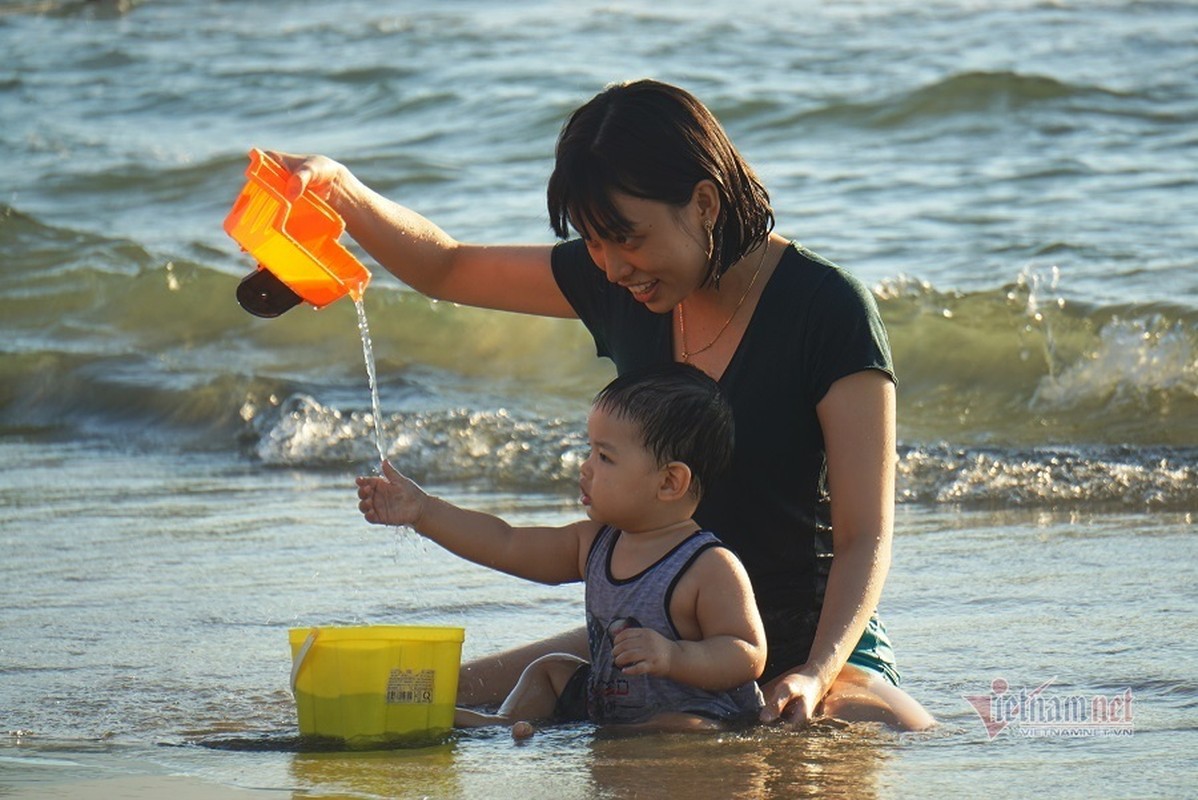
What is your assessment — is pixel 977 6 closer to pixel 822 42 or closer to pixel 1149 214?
pixel 822 42

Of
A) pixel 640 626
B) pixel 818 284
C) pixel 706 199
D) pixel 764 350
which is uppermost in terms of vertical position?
pixel 706 199

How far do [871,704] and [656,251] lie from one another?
2.94 ft

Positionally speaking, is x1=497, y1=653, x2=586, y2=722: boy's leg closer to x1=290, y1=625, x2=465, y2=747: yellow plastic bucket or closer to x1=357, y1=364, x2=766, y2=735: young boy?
x1=357, y1=364, x2=766, y2=735: young boy

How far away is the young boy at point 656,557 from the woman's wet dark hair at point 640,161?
11.6 inches

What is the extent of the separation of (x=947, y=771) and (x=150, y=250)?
26.8ft

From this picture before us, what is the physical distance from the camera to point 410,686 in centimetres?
320

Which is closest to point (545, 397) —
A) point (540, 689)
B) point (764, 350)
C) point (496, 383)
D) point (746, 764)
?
point (496, 383)

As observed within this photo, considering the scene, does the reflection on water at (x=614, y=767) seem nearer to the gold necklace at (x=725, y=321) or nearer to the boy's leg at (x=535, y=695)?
the boy's leg at (x=535, y=695)

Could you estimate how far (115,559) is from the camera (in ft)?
16.1

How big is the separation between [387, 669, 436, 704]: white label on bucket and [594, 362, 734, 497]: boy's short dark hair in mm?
559

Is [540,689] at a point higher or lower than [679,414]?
lower

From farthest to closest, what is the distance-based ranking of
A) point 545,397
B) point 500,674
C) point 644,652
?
point 545,397, point 500,674, point 644,652

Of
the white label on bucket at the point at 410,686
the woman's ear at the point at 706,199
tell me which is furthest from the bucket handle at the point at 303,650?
the woman's ear at the point at 706,199

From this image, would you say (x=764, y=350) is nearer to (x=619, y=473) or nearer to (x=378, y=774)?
(x=619, y=473)
